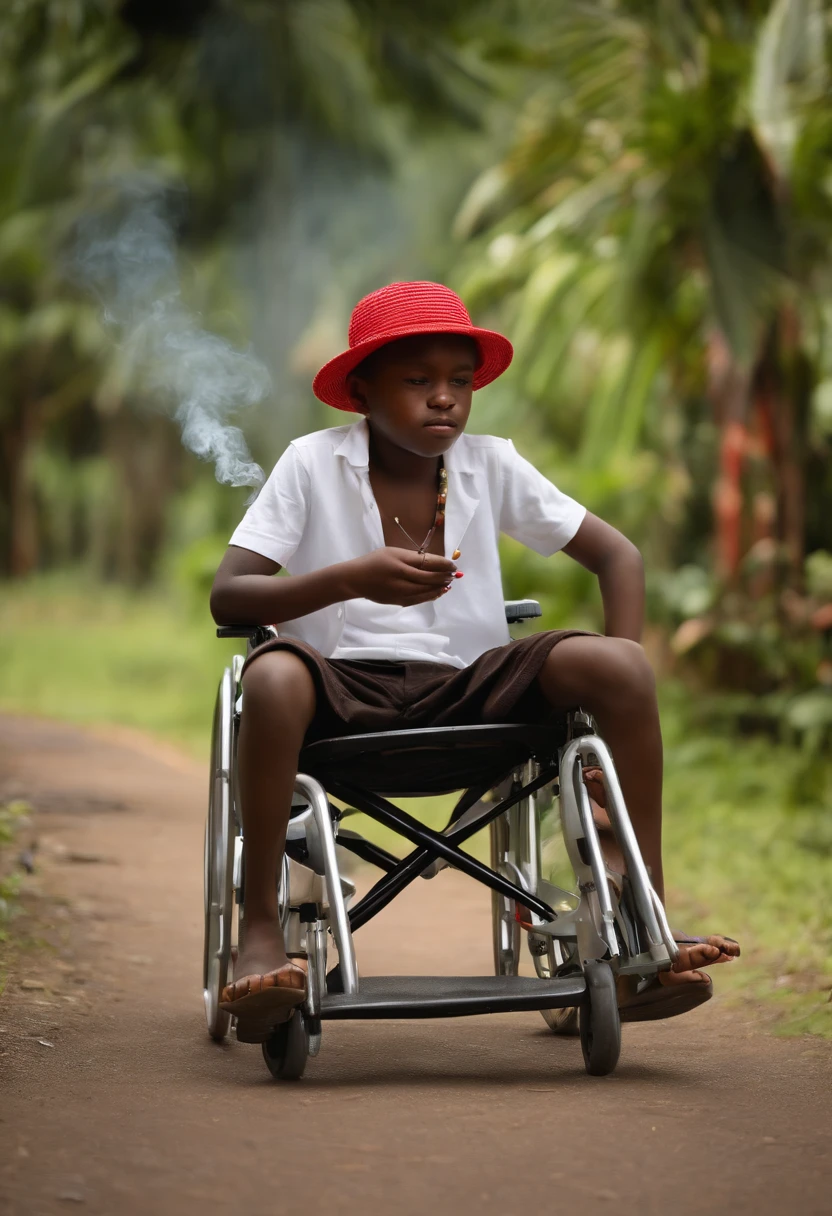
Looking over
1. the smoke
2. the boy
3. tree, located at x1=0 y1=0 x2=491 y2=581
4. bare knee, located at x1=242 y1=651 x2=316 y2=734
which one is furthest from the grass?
tree, located at x1=0 y1=0 x2=491 y2=581

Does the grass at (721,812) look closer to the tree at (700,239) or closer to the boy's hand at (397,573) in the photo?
the tree at (700,239)

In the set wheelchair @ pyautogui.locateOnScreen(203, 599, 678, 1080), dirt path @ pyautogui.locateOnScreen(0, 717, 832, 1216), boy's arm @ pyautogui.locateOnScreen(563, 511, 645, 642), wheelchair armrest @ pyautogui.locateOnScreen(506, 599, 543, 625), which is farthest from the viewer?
wheelchair armrest @ pyautogui.locateOnScreen(506, 599, 543, 625)

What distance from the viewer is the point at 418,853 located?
3.07 m

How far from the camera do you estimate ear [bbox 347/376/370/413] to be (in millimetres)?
3346

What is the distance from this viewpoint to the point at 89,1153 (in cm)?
228

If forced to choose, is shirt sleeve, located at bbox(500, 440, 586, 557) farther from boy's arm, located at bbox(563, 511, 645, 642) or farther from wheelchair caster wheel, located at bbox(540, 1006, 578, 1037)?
wheelchair caster wheel, located at bbox(540, 1006, 578, 1037)

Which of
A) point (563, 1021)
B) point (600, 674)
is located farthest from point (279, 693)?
point (563, 1021)

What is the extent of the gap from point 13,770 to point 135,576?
19186 mm

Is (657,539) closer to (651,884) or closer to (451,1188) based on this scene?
(651,884)

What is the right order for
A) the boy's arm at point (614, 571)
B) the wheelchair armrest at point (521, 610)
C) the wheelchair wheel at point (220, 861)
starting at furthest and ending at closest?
the wheelchair armrest at point (521, 610) → the boy's arm at point (614, 571) → the wheelchair wheel at point (220, 861)

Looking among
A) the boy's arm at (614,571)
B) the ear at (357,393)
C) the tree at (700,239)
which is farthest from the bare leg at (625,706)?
the tree at (700,239)

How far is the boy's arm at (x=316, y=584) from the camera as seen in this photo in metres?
2.90

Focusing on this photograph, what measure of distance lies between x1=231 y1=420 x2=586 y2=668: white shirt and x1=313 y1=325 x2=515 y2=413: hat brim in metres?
0.10

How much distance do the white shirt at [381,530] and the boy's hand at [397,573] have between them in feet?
0.88
